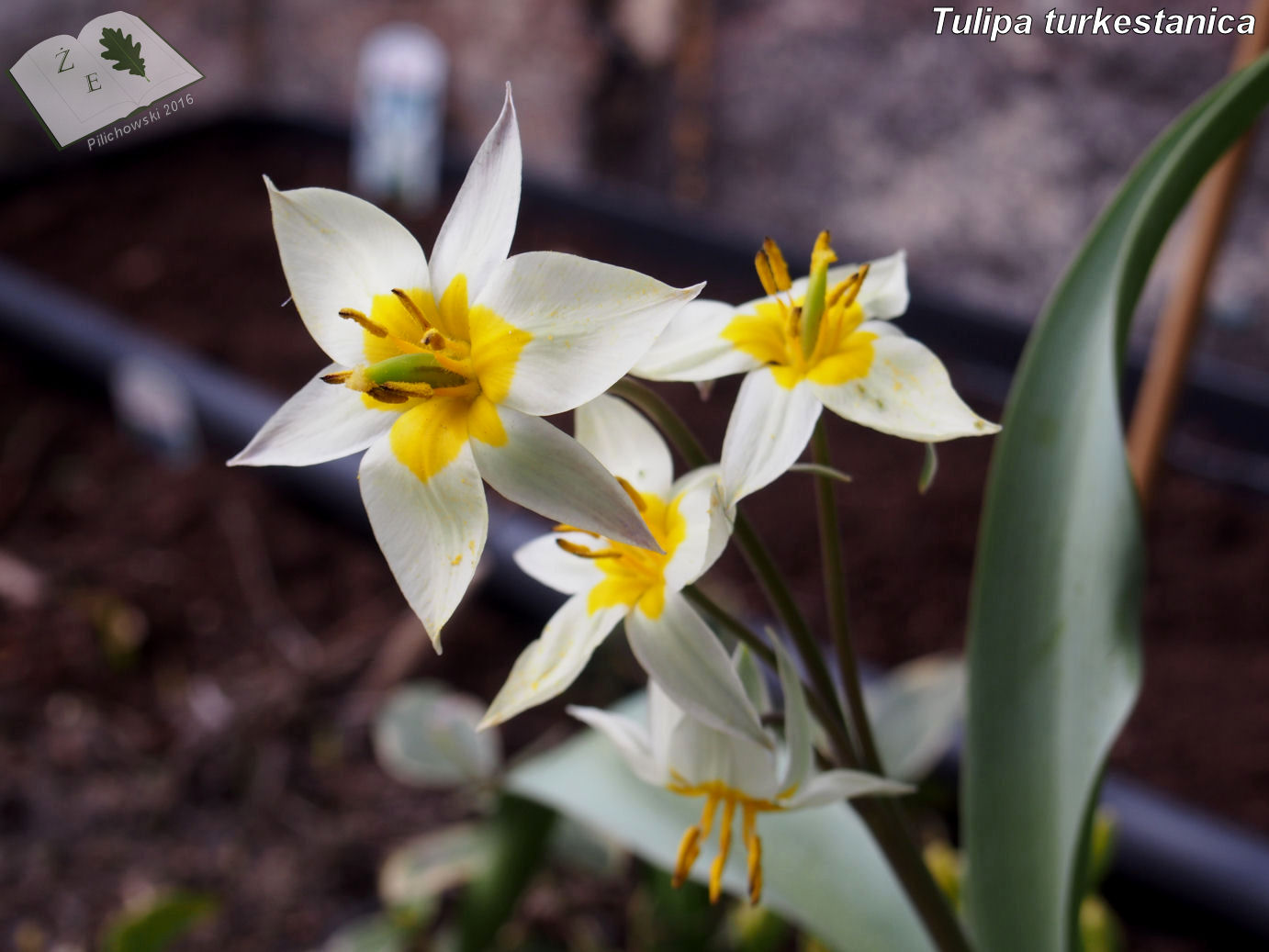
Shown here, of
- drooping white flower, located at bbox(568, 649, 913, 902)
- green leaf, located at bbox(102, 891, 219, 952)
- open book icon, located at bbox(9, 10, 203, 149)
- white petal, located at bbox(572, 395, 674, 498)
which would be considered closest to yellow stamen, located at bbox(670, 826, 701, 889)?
drooping white flower, located at bbox(568, 649, 913, 902)

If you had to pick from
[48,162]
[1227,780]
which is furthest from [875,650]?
[48,162]

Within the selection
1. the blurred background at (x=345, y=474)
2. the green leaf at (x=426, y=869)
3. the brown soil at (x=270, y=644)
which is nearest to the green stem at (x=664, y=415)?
the blurred background at (x=345, y=474)

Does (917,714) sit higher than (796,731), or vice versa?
(796,731)

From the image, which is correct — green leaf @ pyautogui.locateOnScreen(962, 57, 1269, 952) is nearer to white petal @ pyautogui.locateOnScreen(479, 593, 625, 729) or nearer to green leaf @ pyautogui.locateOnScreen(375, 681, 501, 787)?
white petal @ pyautogui.locateOnScreen(479, 593, 625, 729)

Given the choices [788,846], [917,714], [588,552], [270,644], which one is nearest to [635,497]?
[588,552]

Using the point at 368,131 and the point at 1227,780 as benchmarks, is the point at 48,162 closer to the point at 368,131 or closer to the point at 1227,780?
the point at 368,131

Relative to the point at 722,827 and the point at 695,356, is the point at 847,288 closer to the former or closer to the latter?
the point at 695,356

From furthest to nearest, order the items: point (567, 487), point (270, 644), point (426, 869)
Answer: point (270, 644) < point (426, 869) < point (567, 487)
